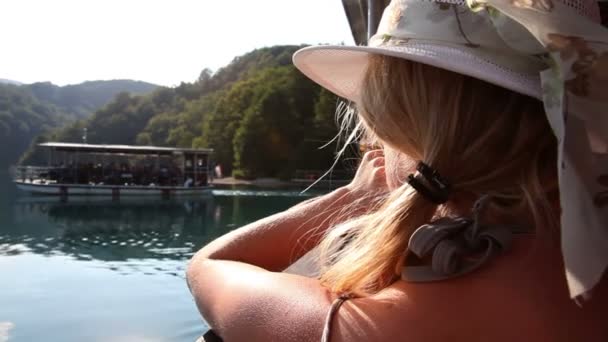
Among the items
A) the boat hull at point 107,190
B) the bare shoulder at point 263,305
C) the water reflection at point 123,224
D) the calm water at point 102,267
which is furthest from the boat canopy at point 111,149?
the bare shoulder at point 263,305

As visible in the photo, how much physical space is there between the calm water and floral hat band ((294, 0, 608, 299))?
4.62 m

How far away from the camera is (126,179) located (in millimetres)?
21172

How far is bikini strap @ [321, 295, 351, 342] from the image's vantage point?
500 millimetres

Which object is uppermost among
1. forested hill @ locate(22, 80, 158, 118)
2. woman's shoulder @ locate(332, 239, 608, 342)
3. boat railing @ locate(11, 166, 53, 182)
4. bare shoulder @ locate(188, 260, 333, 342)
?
forested hill @ locate(22, 80, 158, 118)

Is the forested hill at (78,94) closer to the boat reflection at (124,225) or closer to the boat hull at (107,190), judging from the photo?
the boat hull at (107,190)

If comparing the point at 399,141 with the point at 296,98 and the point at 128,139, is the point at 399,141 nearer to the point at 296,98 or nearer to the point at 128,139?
the point at 296,98

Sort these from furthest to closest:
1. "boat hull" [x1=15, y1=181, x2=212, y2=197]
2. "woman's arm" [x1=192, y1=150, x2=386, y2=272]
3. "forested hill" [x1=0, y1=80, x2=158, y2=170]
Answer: "forested hill" [x1=0, y1=80, x2=158, y2=170] < "boat hull" [x1=15, y1=181, x2=212, y2=197] < "woman's arm" [x1=192, y1=150, x2=386, y2=272]

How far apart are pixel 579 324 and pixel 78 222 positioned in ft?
47.7

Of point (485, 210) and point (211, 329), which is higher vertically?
point (485, 210)

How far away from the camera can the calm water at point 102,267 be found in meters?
5.45

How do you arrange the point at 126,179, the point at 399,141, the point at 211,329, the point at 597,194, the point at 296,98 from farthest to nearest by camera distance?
the point at 296,98, the point at 126,179, the point at 211,329, the point at 399,141, the point at 597,194

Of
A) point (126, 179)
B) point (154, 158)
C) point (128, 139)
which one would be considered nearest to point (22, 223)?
point (126, 179)

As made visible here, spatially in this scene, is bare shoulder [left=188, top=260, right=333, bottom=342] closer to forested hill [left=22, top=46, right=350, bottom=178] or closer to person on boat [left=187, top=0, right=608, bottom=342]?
person on boat [left=187, top=0, right=608, bottom=342]

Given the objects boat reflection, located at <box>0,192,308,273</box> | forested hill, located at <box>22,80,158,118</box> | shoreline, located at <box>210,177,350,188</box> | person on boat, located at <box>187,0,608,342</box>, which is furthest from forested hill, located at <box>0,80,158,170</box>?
person on boat, located at <box>187,0,608,342</box>
